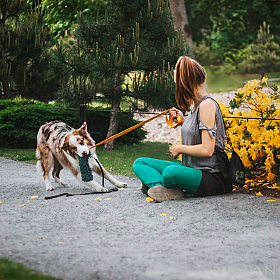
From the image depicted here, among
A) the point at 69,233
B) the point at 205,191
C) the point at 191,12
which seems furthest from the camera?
the point at 191,12

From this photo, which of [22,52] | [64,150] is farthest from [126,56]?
[64,150]

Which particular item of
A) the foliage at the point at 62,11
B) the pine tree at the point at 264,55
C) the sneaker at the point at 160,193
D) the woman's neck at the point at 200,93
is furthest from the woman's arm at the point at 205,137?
the pine tree at the point at 264,55

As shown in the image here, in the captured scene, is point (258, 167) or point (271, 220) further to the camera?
point (258, 167)

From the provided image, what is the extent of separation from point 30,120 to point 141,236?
716 centimetres

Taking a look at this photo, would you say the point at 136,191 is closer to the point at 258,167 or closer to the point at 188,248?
the point at 258,167

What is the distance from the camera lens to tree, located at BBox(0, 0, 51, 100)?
10.2 m

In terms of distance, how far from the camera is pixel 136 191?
449cm

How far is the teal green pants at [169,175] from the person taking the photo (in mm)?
3662

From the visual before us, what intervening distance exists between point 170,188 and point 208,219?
2.28 ft

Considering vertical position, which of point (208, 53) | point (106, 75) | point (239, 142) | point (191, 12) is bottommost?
point (239, 142)

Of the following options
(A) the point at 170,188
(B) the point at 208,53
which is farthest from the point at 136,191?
(B) the point at 208,53

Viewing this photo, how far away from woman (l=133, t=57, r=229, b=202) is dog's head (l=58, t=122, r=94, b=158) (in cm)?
90

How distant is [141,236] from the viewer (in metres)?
2.86

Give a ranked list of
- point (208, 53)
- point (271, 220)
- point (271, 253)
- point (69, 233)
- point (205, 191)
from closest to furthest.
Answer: point (271, 253) → point (69, 233) → point (271, 220) → point (205, 191) → point (208, 53)
